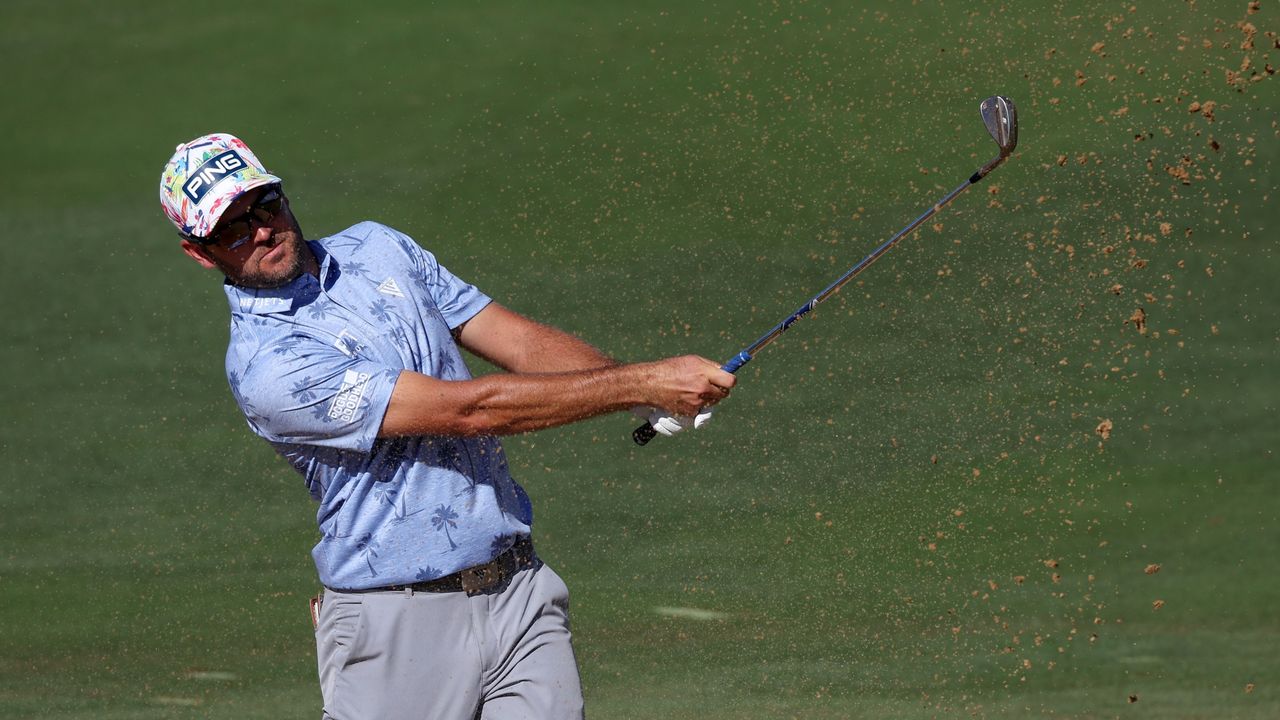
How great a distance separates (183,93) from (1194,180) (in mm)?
4168

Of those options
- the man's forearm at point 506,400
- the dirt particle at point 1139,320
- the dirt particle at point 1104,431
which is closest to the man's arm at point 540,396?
the man's forearm at point 506,400

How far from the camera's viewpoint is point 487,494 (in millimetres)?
3084

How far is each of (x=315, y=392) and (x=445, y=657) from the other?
0.58m

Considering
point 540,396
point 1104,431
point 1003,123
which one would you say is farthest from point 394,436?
point 1104,431

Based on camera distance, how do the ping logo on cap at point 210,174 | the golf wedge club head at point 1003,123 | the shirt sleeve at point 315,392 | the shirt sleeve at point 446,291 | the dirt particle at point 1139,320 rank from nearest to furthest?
the shirt sleeve at point 315,392 < the ping logo on cap at point 210,174 < the shirt sleeve at point 446,291 < the golf wedge club head at point 1003,123 < the dirt particle at point 1139,320

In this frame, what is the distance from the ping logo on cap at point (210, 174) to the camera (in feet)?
9.93

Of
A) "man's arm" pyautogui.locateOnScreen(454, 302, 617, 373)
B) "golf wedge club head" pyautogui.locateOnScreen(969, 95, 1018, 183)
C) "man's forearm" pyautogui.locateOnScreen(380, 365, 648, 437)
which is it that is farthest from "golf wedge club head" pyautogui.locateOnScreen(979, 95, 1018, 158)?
"man's forearm" pyautogui.locateOnScreen(380, 365, 648, 437)

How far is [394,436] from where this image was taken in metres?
2.97

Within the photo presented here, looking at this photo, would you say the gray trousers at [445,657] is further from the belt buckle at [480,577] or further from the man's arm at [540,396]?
the man's arm at [540,396]

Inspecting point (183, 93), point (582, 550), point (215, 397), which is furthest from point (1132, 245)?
point (183, 93)

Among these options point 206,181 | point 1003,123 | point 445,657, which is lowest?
point 445,657

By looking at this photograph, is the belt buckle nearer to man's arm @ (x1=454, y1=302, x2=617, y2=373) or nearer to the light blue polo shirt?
the light blue polo shirt

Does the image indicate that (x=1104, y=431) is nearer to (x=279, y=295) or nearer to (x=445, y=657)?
(x=445, y=657)

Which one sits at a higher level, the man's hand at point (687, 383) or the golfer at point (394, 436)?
the man's hand at point (687, 383)
